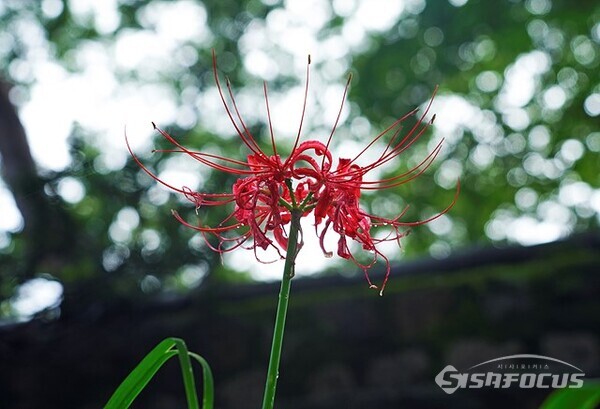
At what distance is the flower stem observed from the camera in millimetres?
732

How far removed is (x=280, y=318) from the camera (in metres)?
0.73

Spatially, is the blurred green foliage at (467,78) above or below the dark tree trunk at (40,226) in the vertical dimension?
above

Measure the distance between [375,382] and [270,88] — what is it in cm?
433

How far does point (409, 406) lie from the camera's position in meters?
2.39

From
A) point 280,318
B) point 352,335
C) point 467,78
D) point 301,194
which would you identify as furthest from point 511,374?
point 467,78

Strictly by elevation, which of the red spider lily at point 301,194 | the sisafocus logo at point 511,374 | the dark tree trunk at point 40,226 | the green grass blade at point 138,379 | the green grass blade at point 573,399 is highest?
the dark tree trunk at point 40,226

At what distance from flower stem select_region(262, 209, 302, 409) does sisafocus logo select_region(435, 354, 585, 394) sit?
1568mm

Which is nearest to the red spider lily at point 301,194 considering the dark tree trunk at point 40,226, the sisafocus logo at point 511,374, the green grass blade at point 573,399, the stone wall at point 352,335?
the green grass blade at point 573,399

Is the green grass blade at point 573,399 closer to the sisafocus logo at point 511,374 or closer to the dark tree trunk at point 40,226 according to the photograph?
the sisafocus logo at point 511,374

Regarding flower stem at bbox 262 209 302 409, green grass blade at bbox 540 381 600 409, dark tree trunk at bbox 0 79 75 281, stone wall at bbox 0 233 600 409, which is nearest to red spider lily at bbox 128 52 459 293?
flower stem at bbox 262 209 302 409

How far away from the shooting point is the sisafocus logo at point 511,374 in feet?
7.39

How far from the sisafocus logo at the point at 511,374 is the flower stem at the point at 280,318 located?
1.57 m

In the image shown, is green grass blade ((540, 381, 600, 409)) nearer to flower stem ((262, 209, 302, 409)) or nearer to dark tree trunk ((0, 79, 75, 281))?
flower stem ((262, 209, 302, 409))

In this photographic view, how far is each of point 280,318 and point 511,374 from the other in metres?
1.65
